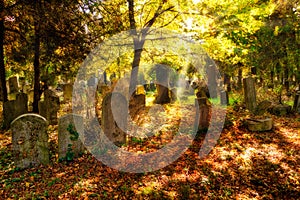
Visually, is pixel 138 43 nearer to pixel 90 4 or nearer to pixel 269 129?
pixel 90 4

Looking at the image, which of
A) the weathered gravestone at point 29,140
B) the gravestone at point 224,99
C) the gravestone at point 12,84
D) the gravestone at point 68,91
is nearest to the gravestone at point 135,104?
the weathered gravestone at point 29,140

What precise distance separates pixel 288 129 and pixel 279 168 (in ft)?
9.49

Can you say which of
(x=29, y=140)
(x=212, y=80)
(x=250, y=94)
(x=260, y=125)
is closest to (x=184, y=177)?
(x=29, y=140)

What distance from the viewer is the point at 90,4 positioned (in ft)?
21.5

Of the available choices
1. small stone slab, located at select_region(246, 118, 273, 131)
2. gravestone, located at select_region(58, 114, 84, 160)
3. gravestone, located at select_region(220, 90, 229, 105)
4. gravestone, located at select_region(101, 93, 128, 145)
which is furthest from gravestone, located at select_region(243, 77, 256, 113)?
gravestone, located at select_region(58, 114, 84, 160)

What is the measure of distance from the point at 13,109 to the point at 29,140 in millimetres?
3591

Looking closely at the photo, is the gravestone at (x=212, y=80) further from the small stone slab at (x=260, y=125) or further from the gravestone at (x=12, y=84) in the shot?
the gravestone at (x=12, y=84)

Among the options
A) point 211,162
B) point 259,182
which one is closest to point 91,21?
point 211,162

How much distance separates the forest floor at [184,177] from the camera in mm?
4082

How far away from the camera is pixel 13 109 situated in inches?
313

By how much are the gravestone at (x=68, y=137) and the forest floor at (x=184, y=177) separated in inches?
9.6

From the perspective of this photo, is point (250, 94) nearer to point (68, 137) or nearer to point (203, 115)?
point (203, 115)

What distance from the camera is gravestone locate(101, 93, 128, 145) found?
19.9ft

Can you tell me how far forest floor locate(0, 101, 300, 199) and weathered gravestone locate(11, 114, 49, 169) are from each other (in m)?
0.21
